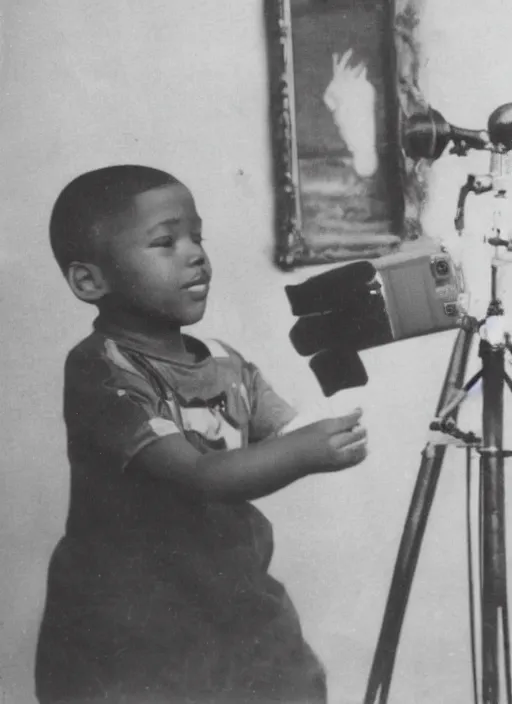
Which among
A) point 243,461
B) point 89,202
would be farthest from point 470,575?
point 89,202

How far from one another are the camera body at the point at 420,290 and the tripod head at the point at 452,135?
17cm

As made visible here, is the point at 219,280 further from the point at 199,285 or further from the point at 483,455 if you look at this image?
the point at 483,455

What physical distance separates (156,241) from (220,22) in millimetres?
393

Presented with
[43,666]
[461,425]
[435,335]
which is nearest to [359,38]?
[435,335]

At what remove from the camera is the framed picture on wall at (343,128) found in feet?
5.79

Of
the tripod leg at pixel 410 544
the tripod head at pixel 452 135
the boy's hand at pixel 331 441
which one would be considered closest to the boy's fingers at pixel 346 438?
the boy's hand at pixel 331 441

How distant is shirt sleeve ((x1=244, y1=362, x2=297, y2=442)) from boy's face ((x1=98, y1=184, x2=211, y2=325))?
0.47 ft

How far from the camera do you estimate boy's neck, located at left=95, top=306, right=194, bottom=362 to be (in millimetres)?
1729

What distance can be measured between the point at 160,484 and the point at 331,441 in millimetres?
288

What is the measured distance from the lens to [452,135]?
1761 mm

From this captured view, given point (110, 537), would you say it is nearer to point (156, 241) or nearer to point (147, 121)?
point (156, 241)

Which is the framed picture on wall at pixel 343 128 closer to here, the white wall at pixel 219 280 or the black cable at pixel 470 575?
the white wall at pixel 219 280

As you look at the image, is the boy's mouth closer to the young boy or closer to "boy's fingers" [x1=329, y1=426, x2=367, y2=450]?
the young boy

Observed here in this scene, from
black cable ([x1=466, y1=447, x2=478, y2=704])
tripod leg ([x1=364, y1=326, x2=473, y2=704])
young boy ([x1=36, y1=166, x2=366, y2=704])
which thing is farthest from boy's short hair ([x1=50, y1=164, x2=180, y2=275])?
black cable ([x1=466, y1=447, x2=478, y2=704])
